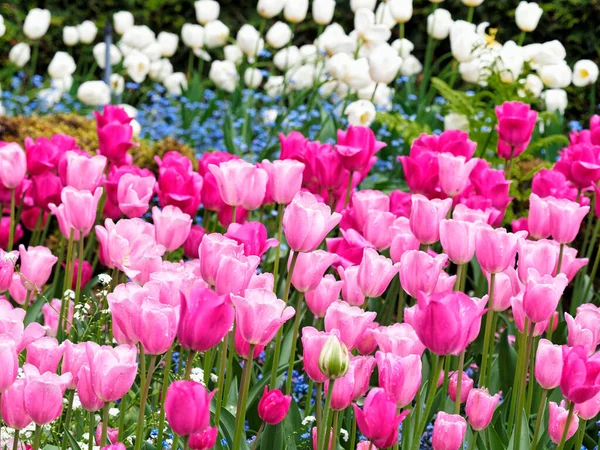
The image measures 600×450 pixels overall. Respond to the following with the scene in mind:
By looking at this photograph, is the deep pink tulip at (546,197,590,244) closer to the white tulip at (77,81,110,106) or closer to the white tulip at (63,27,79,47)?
the white tulip at (77,81,110,106)

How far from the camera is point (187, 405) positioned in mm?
1419

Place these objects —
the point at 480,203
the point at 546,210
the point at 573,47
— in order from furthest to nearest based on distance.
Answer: the point at 573,47
the point at 480,203
the point at 546,210

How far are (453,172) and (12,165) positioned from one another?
4.05 ft

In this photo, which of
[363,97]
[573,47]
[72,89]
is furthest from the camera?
[573,47]

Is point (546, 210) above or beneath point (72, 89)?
above

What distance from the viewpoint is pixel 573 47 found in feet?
24.7

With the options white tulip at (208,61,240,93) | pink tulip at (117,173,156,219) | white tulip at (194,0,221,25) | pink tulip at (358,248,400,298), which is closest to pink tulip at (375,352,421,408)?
pink tulip at (358,248,400,298)

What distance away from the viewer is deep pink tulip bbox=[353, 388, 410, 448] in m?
1.57

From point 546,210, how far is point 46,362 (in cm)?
133

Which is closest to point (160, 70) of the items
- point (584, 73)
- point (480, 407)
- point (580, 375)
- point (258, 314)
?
point (584, 73)

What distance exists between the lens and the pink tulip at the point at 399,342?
173cm

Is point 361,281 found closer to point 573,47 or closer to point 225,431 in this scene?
point 225,431

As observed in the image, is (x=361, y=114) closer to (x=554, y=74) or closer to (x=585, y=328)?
(x=554, y=74)

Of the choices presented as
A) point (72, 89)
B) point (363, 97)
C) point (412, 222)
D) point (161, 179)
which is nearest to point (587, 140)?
point (412, 222)
